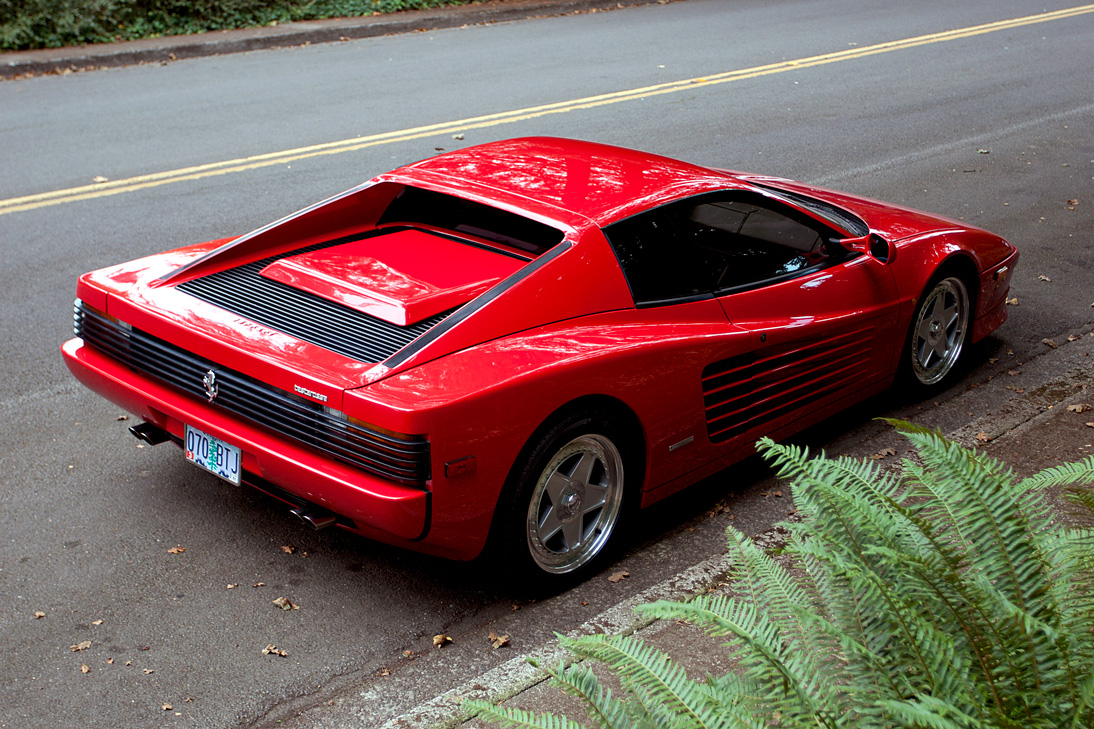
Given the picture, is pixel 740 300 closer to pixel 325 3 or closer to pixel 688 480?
pixel 688 480

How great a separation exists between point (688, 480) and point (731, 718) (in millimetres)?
2562

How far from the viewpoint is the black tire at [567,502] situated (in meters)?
3.72

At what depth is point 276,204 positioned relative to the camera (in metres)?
8.41

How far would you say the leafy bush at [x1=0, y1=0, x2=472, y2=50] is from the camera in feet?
46.3

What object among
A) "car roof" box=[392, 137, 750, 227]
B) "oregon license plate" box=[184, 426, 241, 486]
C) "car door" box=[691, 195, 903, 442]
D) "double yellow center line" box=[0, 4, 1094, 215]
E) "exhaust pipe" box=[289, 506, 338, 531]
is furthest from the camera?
"double yellow center line" box=[0, 4, 1094, 215]

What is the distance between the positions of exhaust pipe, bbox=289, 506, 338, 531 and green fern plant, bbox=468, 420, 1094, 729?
1761 mm

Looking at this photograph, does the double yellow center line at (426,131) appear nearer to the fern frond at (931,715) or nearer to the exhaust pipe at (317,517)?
the exhaust pipe at (317,517)

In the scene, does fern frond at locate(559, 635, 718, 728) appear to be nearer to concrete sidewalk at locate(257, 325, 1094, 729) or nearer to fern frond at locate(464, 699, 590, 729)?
fern frond at locate(464, 699, 590, 729)

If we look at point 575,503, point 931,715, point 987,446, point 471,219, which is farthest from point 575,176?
point 931,715

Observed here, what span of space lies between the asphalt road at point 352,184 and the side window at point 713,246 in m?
0.97

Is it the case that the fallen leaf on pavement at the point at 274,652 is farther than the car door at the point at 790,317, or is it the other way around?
the car door at the point at 790,317

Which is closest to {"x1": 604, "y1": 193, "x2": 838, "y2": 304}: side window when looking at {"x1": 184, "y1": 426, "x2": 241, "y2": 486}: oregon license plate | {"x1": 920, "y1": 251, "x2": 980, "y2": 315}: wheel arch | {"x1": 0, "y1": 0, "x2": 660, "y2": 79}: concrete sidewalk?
{"x1": 920, "y1": 251, "x2": 980, "y2": 315}: wheel arch

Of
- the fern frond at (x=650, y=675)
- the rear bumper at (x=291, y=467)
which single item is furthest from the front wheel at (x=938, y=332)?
the fern frond at (x=650, y=675)

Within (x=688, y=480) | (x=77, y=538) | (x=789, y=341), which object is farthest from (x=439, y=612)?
(x=789, y=341)
